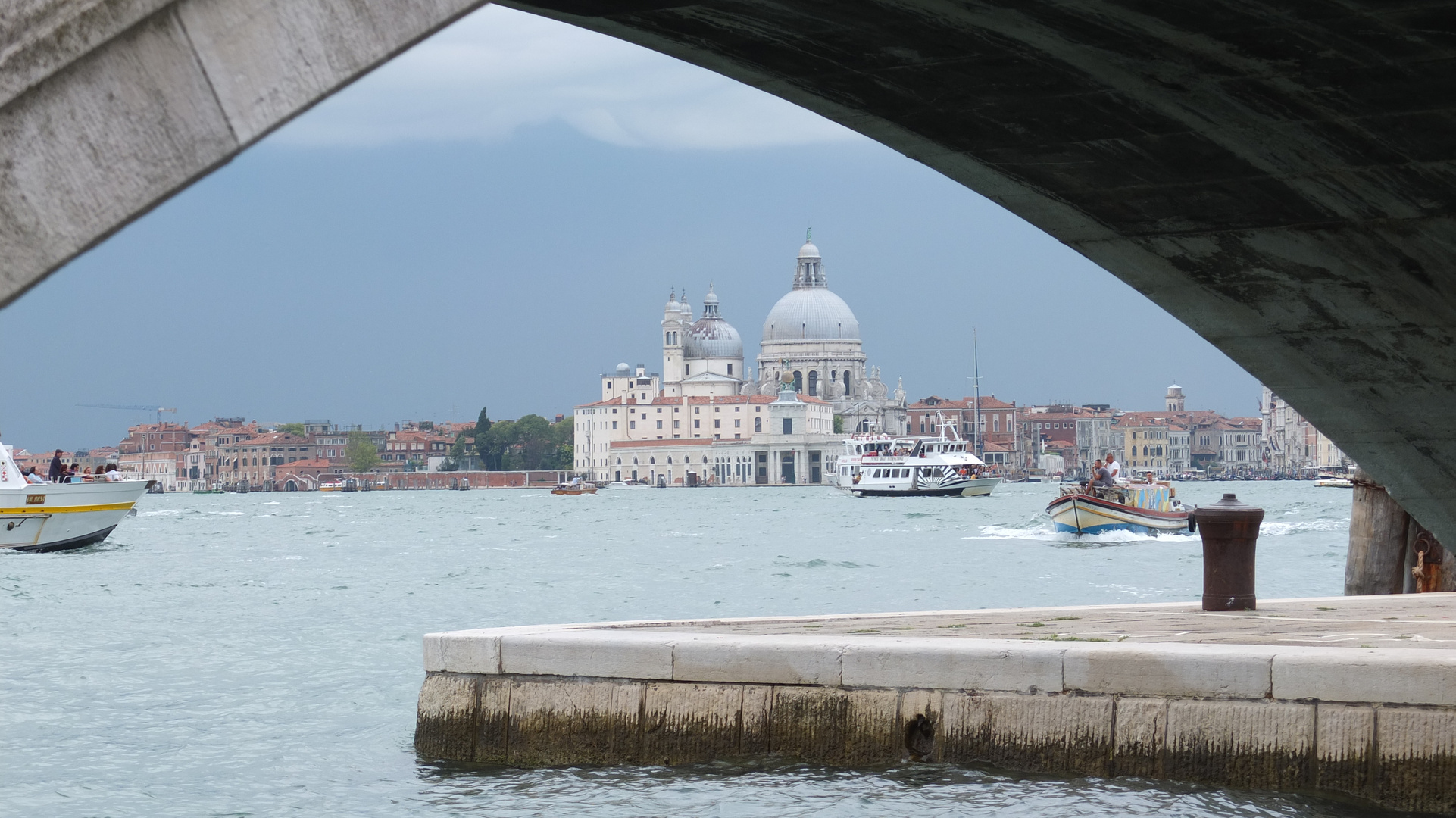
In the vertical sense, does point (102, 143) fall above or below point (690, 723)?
above

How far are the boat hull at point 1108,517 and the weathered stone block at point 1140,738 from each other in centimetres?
3310

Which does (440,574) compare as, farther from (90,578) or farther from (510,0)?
(510,0)

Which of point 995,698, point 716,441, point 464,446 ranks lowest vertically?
point 995,698

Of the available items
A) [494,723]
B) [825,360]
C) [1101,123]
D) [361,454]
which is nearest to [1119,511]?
[494,723]

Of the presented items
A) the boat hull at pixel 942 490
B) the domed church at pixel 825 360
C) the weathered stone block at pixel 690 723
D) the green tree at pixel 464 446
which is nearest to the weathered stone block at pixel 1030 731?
the weathered stone block at pixel 690 723

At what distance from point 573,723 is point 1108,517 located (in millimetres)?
33311

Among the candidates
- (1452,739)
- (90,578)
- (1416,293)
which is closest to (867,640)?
(1452,739)

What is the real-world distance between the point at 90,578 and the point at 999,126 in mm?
26699

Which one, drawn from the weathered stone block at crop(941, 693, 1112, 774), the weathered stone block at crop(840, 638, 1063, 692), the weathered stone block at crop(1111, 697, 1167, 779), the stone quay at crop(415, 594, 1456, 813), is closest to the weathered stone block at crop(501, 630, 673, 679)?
the stone quay at crop(415, 594, 1456, 813)

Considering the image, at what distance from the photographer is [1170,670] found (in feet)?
23.3

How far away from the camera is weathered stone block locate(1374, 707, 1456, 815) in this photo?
6469 millimetres

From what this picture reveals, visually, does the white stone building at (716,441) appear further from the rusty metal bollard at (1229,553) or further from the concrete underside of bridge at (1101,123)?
the concrete underside of bridge at (1101,123)

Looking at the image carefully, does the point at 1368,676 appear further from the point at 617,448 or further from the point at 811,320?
the point at 811,320

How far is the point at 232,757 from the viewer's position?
10.5 meters
